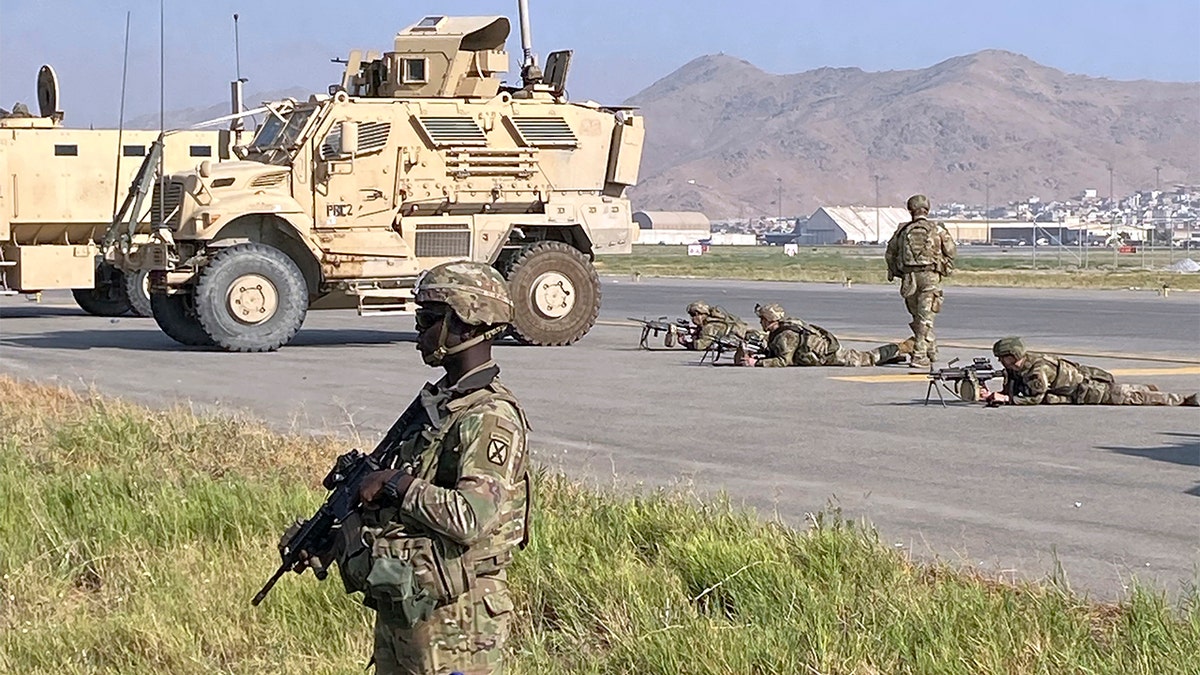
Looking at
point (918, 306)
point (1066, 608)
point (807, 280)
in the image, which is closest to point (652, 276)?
point (807, 280)

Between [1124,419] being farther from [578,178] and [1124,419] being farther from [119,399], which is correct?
[578,178]

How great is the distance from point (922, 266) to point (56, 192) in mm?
12387

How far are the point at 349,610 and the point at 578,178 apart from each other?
14817 mm

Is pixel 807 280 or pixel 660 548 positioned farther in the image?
pixel 807 280

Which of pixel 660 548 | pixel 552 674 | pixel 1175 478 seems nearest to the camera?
pixel 552 674

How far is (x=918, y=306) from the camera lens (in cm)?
1816

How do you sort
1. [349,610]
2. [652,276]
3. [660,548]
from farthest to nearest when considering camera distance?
[652,276], [660,548], [349,610]

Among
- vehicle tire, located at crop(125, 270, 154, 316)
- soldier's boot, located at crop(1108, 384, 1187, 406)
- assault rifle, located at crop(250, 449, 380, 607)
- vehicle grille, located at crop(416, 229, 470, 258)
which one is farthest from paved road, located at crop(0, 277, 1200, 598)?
assault rifle, located at crop(250, 449, 380, 607)

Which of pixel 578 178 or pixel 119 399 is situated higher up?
pixel 578 178

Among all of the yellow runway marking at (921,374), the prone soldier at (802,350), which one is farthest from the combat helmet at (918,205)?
the yellow runway marking at (921,374)

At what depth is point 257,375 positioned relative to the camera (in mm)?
17359

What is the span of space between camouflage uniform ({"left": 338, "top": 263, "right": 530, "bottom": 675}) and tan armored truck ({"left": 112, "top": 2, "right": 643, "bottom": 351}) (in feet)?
49.1

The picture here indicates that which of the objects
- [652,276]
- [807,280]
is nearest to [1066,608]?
[807,280]

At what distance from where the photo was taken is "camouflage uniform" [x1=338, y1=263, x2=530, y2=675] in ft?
14.4
